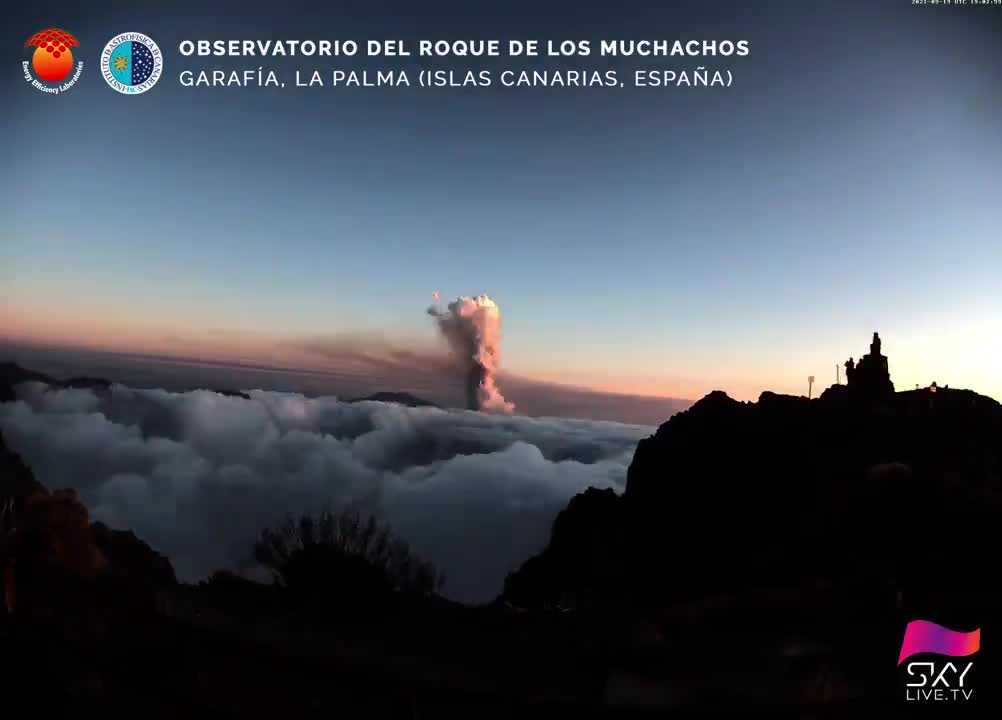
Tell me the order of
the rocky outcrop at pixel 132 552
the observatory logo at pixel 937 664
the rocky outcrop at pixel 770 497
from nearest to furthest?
the observatory logo at pixel 937 664 < the rocky outcrop at pixel 770 497 < the rocky outcrop at pixel 132 552

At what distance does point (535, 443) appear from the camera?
141750mm

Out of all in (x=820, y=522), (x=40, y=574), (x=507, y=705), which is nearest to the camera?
(x=507, y=705)

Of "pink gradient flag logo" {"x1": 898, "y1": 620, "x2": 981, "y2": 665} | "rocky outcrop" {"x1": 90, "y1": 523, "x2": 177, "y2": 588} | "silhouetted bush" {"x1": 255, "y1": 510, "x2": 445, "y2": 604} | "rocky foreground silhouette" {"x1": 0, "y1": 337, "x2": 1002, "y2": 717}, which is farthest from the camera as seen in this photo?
"silhouetted bush" {"x1": 255, "y1": 510, "x2": 445, "y2": 604}

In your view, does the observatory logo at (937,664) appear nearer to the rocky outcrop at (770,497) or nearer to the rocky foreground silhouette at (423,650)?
the rocky foreground silhouette at (423,650)

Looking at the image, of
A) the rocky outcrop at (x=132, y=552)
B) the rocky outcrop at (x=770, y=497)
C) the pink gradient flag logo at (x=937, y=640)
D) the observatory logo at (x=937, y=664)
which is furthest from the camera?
the rocky outcrop at (x=132, y=552)

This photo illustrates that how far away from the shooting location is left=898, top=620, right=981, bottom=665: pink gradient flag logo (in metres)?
3.57

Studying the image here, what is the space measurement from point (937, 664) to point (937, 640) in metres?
0.16

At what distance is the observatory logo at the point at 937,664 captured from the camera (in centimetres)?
334

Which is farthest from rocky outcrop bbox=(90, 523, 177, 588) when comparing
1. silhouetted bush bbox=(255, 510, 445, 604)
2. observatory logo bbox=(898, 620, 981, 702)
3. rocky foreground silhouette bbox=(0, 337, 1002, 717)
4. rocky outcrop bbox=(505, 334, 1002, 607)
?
observatory logo bbox=(898, 620, 981, 702)

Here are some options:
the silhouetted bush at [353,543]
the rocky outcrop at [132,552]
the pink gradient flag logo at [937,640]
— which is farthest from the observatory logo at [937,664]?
the silhouetted bush at [353,543]

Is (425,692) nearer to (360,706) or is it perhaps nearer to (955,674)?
Result: (360,706)

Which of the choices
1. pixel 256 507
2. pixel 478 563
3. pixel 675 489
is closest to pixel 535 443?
pixel 478 563

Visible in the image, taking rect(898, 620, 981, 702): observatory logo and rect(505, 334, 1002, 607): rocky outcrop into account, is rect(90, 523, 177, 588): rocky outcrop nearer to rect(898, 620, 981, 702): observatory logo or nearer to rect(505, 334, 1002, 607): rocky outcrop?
rect(505, 334, 1002, 607): rocky outcrop

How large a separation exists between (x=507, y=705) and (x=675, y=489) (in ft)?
202
